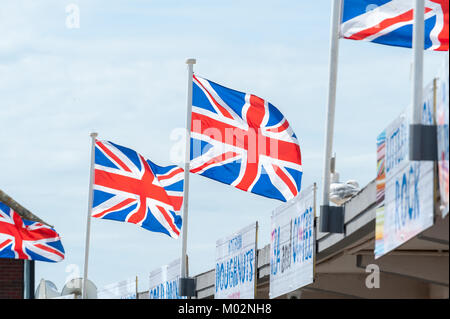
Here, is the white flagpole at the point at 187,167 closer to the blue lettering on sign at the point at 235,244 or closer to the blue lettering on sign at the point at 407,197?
the blue lettering on sign at the point at 235,244

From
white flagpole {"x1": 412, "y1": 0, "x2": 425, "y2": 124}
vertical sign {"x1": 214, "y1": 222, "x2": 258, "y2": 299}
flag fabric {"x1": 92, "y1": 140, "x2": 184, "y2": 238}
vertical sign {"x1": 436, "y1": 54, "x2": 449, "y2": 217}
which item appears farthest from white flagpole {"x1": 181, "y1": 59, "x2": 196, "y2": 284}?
vertical sign {"x1": 436, "y1": 54, "x2": 449, "y2": 217}

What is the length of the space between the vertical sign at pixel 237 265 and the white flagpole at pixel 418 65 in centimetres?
691

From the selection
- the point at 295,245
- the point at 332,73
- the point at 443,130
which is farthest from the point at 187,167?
the point at 443,130

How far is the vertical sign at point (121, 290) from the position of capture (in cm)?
2820

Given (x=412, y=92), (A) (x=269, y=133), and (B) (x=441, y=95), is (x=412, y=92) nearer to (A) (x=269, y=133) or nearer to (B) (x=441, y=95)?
(B) (x=441, y=95)

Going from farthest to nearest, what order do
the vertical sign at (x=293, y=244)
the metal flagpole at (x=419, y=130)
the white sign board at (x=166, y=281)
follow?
the white sign board at (x=166, y=281) → the vertical sign at (x=293, y=244) → the metal flagpole at (x=419, y=130)

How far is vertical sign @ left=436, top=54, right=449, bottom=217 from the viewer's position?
9.41m

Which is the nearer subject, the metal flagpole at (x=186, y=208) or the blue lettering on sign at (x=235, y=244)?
the blue lettering on sign at (x=235, y=244)

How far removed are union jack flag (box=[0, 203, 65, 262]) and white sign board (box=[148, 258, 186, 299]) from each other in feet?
7.19

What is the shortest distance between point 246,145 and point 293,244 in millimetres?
3162

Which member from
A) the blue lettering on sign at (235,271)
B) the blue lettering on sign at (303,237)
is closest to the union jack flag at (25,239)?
the blue lettering on sign at (235,271)

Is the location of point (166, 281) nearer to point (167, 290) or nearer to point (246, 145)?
point (167, 290)

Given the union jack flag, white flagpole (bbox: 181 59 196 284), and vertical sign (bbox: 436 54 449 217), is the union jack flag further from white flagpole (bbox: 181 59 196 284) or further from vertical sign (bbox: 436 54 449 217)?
vertical sign (bbox: 436 54 449 217)

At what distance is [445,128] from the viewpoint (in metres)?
9.55
